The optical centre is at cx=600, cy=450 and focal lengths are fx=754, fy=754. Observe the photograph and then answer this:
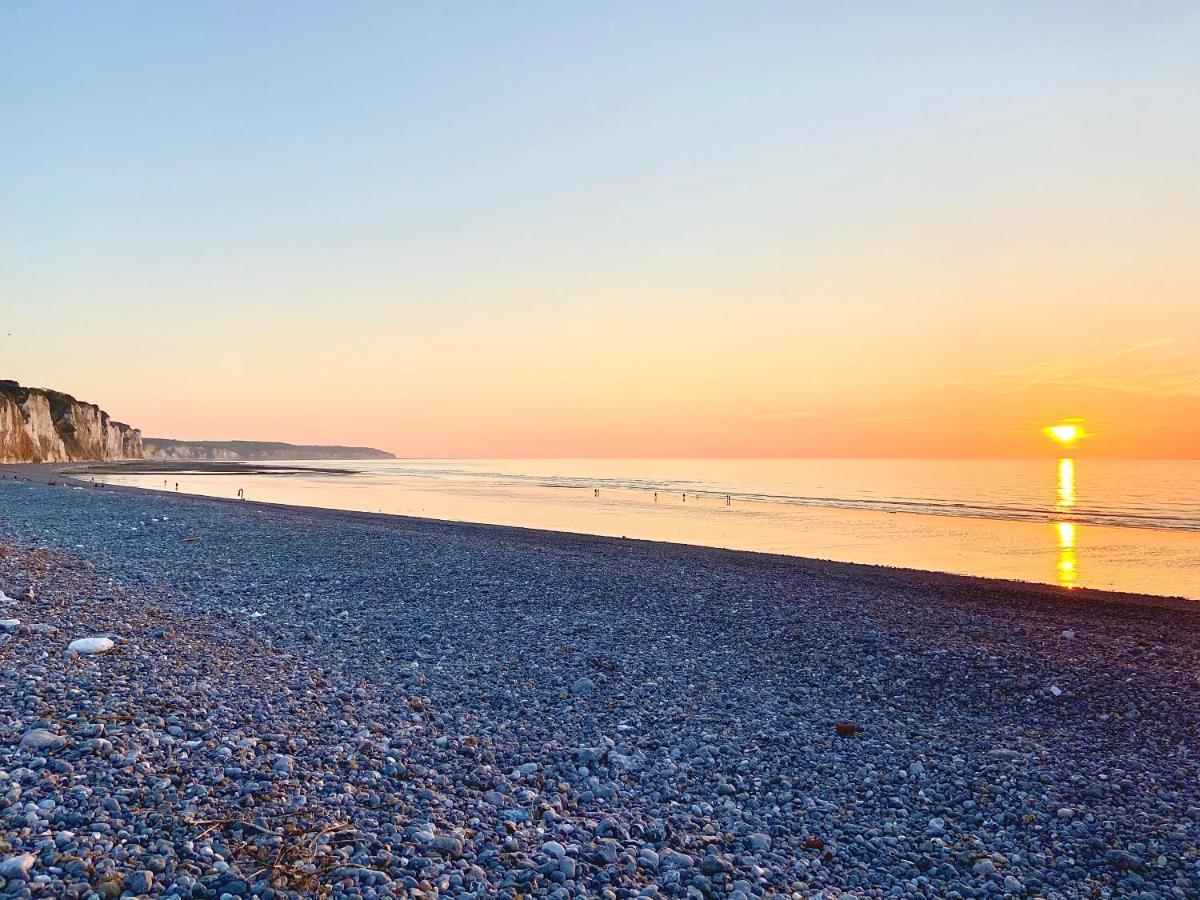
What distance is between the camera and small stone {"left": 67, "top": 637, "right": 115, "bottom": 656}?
8273 mm

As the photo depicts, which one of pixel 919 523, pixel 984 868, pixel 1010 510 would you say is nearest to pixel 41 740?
pixel 984 868

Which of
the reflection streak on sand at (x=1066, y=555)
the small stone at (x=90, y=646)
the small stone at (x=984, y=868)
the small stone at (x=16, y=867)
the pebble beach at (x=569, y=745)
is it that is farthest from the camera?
the reflection streak on sand at (x=1066, y=555)

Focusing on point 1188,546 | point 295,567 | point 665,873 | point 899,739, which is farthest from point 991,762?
point 1188,546

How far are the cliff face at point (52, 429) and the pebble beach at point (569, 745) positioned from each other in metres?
104

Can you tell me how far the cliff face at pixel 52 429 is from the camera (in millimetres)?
96562

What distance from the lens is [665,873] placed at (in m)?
4.98

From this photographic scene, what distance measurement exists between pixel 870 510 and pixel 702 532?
18812mm

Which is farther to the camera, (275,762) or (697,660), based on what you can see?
(697,660)

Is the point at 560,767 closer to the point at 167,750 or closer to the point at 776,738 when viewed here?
the point at 776,738

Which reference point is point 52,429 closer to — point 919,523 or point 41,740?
point 919,523

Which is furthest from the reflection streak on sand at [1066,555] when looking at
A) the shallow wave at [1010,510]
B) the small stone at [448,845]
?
the small stone at [448,845]

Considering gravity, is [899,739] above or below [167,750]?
below

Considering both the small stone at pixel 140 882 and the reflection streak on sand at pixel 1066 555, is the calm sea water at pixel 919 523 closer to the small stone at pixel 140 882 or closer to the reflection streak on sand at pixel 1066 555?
the reflection streak on sand at pixel 1066 555

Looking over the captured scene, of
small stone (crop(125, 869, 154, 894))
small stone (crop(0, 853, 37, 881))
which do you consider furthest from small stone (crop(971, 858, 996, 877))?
small stone (crop(0, 853, 37, 881))
